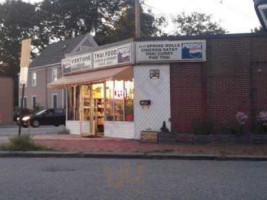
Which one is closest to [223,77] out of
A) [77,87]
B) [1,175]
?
[77,87]

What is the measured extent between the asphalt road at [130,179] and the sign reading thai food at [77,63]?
10.8 m

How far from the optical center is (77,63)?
27.2 m

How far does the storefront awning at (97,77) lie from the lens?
894 inches

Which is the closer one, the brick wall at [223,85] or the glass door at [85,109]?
the brick wall at [223,85]

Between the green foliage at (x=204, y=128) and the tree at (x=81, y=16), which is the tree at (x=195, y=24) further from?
the green foliage at (x=204, y=128)

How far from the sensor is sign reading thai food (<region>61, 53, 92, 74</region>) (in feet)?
86.2

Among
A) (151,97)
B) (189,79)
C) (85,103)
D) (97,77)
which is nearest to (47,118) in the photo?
(85,103)

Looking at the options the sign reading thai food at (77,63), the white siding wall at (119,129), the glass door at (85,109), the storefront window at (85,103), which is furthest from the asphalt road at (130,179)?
the sign reading thai food at (77,63)

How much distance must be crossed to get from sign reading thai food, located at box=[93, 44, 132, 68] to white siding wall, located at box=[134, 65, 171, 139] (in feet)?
2.39

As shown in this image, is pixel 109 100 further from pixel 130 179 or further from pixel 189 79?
pixel 130 179

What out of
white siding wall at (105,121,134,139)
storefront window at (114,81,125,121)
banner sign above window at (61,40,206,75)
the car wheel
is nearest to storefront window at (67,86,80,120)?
white siding wall at (105,121,134,139)

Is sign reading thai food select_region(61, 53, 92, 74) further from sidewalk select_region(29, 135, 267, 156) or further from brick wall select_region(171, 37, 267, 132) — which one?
sidewalk select_region(29, 135, 267, 156)

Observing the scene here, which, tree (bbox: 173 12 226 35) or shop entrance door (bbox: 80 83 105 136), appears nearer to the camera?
shop entrance door (bbox: 80 83 105 136)

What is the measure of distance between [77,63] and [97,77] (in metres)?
3.80
